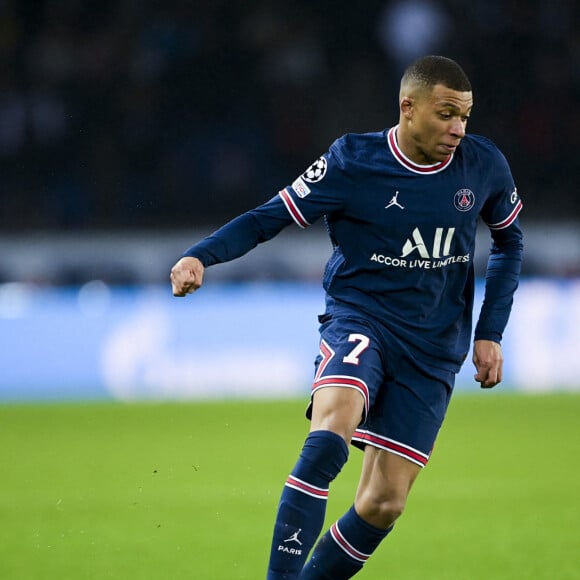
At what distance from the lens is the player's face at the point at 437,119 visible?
4184 mm

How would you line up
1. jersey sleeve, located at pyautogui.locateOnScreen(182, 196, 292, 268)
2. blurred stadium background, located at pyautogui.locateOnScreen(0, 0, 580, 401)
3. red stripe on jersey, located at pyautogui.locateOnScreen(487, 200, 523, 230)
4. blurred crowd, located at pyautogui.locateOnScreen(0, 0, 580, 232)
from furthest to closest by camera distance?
blurred crowd, located at pyautogui.locateOnScreen(0, 0, 580, 232), blurred stadium background, located at pyautogui.locateOnScreen(0, 0, 580, 401), red stripe on jersey, located at pyautogui.locateOnScreen(487, 200, 523, 230), jersey sleeve, located at pyautogui.locateOnScreen(182, 196, 292, 268)

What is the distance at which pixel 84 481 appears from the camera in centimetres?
750

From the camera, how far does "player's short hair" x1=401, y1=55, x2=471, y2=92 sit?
4188 mm

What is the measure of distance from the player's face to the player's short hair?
2 centimetres

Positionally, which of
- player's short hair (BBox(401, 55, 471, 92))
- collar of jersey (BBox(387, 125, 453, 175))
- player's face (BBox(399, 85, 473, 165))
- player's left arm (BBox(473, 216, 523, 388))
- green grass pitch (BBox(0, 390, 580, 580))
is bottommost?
green grass pitch (BBox(0, 390, 580, 580))

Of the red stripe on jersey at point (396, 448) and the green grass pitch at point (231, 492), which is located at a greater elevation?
the red stripe on jersey at point (396, 448)

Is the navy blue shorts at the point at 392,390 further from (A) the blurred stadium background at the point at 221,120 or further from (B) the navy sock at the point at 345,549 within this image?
(A) the blurred stadium background at the point at 221,120

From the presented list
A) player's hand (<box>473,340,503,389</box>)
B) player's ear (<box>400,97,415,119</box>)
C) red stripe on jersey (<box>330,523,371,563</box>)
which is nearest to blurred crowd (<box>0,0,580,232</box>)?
player's hand (<box>473,340,503,389</box>)

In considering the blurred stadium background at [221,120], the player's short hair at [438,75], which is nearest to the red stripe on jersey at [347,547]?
the player's short hair at [438,75]

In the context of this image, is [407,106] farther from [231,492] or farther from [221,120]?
[221,120]

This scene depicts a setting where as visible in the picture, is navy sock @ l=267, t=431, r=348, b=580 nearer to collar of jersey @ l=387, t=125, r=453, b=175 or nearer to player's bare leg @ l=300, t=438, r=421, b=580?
player's bare leg @ l=300, t=438, r=421, b=580

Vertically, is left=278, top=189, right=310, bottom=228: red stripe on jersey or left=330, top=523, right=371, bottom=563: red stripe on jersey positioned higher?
left=278, top=189, right=310, bottom=228: red stripe on jersey

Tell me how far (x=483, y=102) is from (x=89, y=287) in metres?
5.88

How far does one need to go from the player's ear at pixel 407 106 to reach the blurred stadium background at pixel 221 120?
742 centimetres
